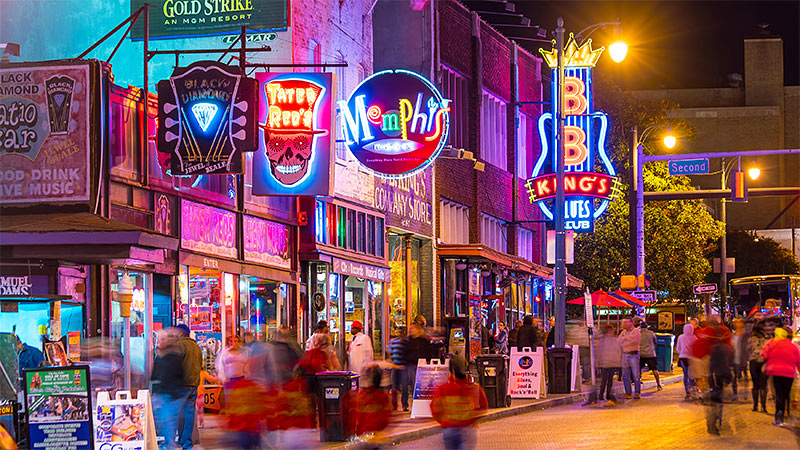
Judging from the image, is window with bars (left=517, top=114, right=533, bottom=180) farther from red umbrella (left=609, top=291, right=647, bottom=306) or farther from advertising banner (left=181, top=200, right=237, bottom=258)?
advertising banner (left=181, top=200, right=237, bottom=258)

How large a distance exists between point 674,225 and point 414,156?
2995cm

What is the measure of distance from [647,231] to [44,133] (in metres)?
39.0

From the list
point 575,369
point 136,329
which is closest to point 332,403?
point 136,329

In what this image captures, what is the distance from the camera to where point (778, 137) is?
88500 mm

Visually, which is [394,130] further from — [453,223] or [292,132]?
[453,223]

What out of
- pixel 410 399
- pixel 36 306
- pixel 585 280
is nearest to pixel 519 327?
pixel 410 399

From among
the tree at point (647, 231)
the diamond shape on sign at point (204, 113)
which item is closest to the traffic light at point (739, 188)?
the tree at point (647, 231)

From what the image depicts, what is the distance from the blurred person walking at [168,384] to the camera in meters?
15.4

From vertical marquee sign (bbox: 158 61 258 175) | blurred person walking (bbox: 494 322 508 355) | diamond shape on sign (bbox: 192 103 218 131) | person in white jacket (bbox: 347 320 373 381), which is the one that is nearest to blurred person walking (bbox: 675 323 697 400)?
blurred person walking (bbox: 494 322 508 355)

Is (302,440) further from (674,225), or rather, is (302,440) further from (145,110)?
(674,225)

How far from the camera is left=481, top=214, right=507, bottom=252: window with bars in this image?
4247 centimetres

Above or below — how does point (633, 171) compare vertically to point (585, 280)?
above

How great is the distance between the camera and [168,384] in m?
15.4

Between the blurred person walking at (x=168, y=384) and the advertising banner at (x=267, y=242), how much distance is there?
10.1 meters
